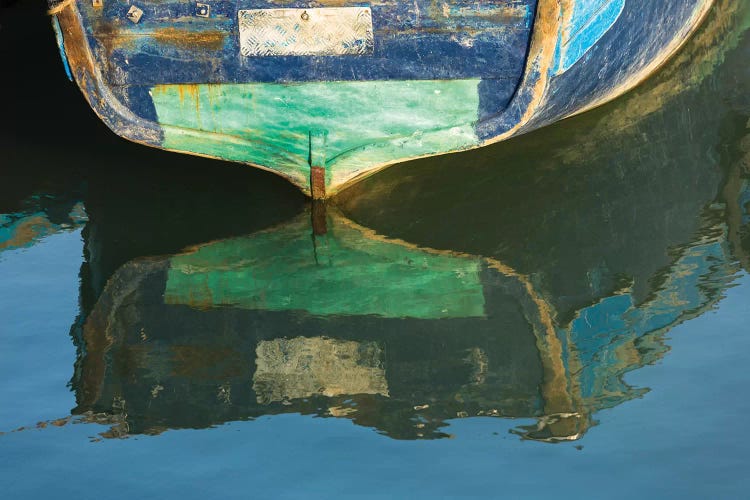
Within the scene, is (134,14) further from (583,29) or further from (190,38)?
(583,29)

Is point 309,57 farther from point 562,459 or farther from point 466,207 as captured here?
point 562,459

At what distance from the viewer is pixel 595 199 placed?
571 centimetres

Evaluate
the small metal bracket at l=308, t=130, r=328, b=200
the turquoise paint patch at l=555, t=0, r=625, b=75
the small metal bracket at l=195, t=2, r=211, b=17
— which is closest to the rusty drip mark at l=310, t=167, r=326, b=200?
the small metal bracket at l=308, t=130, r=328, b=200

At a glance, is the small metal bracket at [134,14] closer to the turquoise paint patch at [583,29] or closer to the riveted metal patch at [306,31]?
the riveted metal patch at [306,31]

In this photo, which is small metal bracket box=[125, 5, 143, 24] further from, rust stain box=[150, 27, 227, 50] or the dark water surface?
the dark water surface

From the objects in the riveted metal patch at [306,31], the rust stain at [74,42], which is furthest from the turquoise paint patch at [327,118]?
the rust stain at [74,42]

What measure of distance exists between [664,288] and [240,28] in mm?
1950

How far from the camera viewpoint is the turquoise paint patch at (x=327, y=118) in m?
5.18

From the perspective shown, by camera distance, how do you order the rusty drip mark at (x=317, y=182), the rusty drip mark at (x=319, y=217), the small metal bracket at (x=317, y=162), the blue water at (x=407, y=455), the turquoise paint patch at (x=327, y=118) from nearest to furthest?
the blue water at (x=407, y=455)
the turquoise paint patch at (x=327, y=118)
the small metal bracket at (x=317, y=162)
the rusty drip mark at (x=317, y=182)
the rusty drip mark at (x=319, y=217)

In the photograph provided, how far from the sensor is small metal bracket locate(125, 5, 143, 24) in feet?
16.7

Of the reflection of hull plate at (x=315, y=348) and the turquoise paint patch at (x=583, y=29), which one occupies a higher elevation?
the turquoise paint patch at (x=583, y=29)

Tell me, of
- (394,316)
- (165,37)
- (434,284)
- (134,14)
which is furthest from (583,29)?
(134,14)

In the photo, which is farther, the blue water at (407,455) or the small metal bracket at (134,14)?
the small metal bracket at (134,14)

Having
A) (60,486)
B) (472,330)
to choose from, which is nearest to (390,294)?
(472,330)
